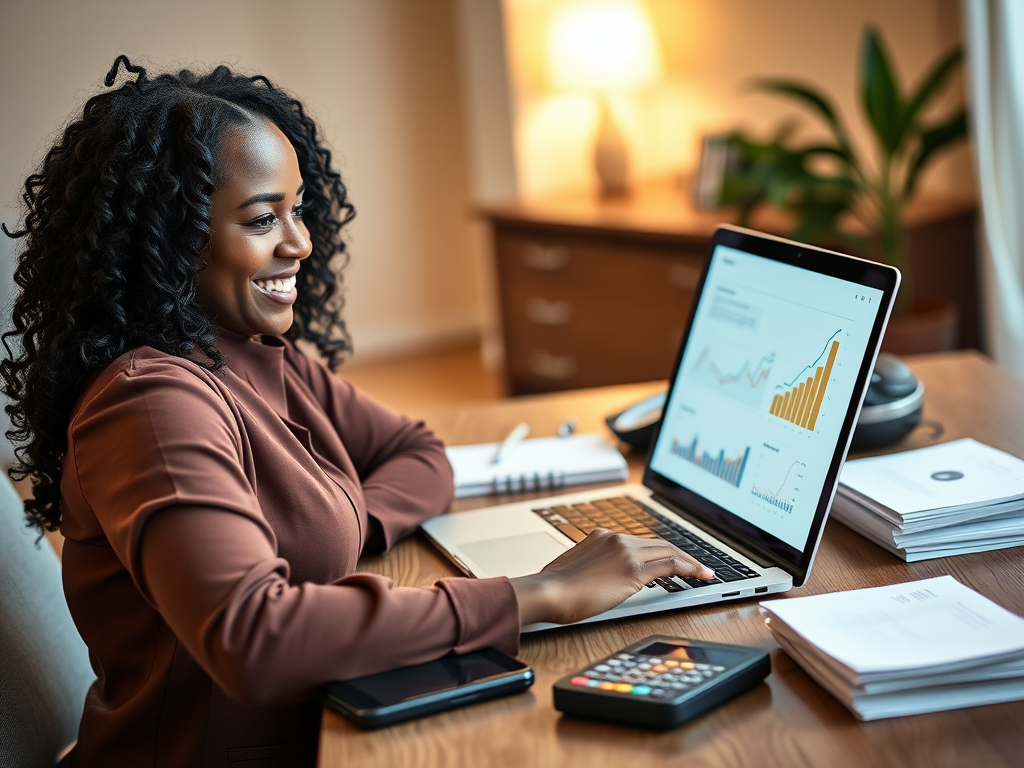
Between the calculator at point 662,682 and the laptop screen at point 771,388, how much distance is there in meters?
0.21

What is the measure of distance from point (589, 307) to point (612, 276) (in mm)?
175

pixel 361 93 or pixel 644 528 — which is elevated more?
pixel 361 93

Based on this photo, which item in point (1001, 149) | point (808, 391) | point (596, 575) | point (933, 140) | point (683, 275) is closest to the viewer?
point (596, 575)

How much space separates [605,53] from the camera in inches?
155

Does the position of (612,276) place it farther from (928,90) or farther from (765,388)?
(765,388)

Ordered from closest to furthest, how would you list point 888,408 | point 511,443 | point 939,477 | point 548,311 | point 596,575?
1. point 596,575
2. point 939,477
3. point 888,408
4. point 511,443
5. point 548,311

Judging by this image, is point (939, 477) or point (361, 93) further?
point (361, 93)

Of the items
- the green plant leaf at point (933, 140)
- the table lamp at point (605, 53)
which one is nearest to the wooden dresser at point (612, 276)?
the green plant leaf at point (933, 140)

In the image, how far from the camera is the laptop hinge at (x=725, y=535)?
3.67 ft

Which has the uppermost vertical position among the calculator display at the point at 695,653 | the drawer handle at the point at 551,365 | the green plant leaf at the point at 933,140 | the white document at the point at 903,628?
the green plant leaf at the point at 933,140

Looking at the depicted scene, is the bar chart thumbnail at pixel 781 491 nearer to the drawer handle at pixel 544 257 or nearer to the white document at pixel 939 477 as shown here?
the white document at pixel 939 477

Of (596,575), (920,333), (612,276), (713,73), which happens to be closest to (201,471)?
(596,575)

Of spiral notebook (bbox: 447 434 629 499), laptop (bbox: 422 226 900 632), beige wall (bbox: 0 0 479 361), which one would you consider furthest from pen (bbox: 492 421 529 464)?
beige wall (bbox: 0 0 479 361)

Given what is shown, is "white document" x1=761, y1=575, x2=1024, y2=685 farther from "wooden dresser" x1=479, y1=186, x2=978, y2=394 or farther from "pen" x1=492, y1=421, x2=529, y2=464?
"wooden dresser" x1=479, y1=186, x2=978, y2=394
